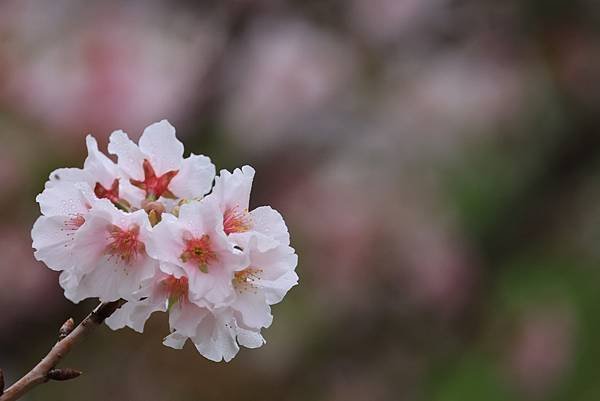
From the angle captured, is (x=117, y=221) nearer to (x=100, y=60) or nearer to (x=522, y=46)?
(x=100, y=60)

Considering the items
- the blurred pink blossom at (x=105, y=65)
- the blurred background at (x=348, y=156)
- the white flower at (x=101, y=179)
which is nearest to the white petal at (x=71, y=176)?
the white flower at (x=101, y=179)

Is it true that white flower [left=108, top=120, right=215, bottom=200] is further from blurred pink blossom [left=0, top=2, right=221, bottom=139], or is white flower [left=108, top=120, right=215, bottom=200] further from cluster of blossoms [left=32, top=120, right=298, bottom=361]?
blurred pink blossom [left=0, top=2, right=221, bottom=139]

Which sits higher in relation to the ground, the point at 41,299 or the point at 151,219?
the point at 151,219

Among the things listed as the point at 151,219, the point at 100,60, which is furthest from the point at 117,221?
the point at 100,60

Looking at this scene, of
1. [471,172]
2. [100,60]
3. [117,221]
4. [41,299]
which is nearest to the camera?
[117,221]

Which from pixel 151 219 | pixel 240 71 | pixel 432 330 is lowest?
pixel 432 330

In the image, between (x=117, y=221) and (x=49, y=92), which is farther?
(x=49, y=92)

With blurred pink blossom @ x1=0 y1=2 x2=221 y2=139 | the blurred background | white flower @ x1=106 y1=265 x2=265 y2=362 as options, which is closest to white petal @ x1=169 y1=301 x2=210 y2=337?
white flower @ x1=106 y1=265 x2=265 y2=362

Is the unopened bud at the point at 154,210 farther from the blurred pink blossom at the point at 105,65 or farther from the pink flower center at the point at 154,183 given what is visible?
the blurred pink blossom at the point at 105,65
